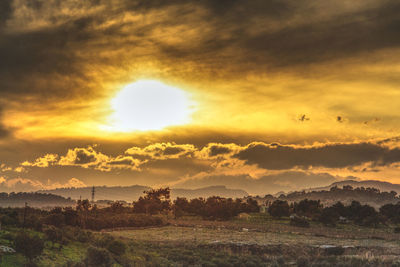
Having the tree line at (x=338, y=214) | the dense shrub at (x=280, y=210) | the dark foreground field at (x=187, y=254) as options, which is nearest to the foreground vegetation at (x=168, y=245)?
the dark foreground field at (x=187, y=254)

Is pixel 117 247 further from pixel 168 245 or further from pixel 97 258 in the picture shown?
pixel 168 245

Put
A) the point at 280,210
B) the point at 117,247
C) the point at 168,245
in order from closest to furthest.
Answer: the point at 117,247 < the point at 168,245 < the point at 280,210

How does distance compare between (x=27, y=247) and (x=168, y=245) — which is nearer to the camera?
(x=27, y=247)

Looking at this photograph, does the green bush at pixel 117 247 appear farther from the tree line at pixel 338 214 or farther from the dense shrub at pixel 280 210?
the dense shrub at pixel 280 210

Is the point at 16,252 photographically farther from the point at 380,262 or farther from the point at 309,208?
the point at 309,208

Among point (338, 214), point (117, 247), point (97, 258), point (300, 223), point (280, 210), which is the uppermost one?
point (280, 210)

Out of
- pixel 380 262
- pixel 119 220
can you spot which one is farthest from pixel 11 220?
pixel 119 220

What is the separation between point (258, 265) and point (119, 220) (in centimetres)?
6596

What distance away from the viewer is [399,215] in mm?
133750

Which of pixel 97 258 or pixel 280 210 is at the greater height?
pixel 280 210

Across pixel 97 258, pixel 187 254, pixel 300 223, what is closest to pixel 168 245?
pixel 187 254

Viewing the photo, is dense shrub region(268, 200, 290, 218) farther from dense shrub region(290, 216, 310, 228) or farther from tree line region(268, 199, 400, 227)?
dense shrub region(290, 216, 310, 228)

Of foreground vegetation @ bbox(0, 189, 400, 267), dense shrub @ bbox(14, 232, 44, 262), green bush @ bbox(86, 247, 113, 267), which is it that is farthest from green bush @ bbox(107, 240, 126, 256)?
dense shrub @ bbox(14, 232, 44, 262)

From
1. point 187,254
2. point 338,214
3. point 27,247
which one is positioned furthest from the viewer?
point 338,214
